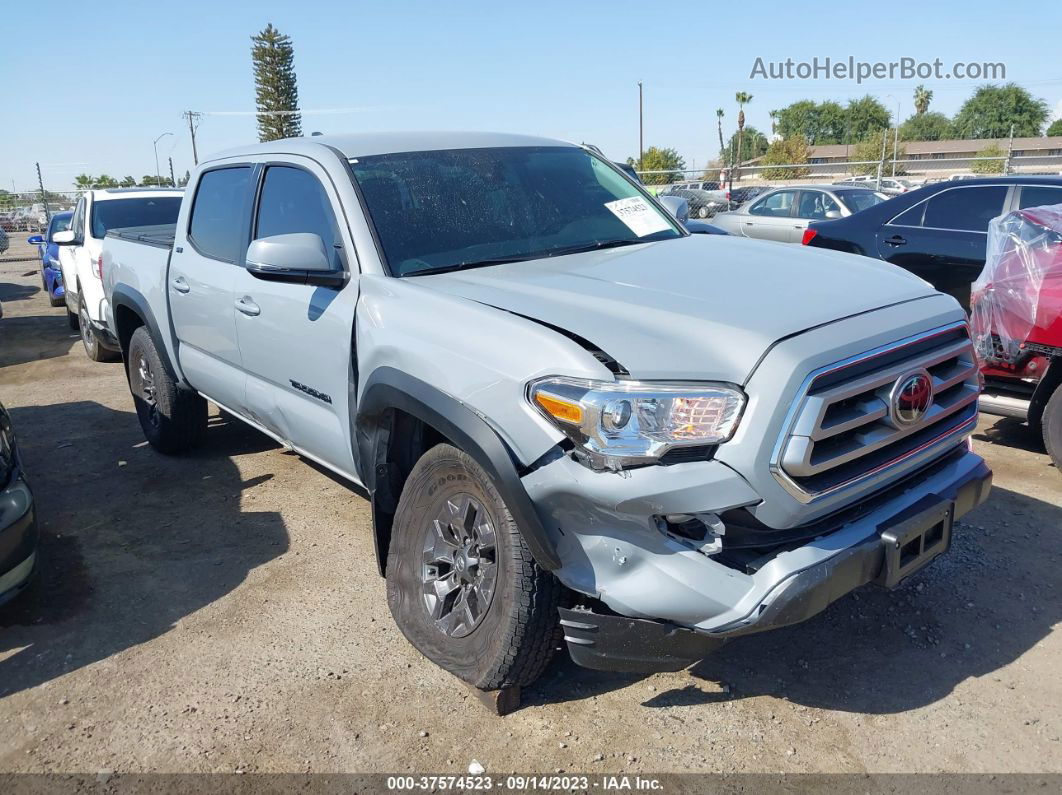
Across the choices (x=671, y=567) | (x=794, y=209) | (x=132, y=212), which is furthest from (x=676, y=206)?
(x=794, y=209)

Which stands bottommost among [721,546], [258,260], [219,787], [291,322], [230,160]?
[219,787]

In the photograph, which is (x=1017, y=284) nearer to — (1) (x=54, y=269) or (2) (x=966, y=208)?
(2) (x=966, y=208)

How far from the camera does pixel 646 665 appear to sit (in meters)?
2.51

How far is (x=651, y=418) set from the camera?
93.1 inches

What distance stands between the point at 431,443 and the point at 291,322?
3.14 feet

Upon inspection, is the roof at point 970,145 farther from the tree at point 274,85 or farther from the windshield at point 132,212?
the windshield at point 132,212

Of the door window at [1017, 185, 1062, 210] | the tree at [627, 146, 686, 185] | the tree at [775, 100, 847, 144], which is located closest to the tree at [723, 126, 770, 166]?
the tree at [775, 100, 847, 144]

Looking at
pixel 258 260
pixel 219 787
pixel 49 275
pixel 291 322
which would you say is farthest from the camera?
pixel 49 275

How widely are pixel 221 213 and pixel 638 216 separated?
2.25 m

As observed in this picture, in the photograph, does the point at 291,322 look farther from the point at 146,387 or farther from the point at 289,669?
the point at 146,387

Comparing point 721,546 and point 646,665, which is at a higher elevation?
point 721,546

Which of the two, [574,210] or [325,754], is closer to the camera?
[325,754]

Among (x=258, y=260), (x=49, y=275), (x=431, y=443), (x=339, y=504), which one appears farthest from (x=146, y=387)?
(x=49, y=275)

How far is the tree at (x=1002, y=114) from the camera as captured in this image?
69000 mm
